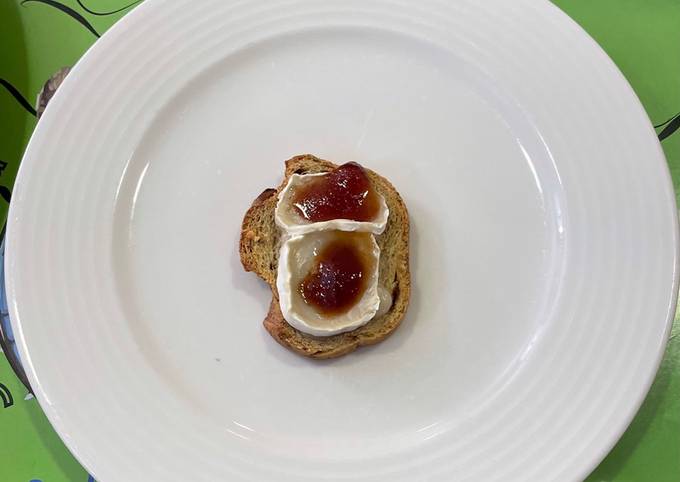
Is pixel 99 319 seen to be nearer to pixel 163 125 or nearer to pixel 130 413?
pixel 130 413

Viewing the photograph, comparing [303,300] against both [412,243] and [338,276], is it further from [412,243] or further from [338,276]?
[412,243]

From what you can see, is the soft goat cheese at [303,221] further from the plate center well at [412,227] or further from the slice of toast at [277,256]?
the plate center well at [412,227]

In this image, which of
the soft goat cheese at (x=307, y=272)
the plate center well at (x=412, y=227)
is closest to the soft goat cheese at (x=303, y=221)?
the soft goat cheese at (x=307, y=272)

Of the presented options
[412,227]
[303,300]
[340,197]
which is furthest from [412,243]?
[303,300]

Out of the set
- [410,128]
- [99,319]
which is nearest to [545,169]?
[410,128]

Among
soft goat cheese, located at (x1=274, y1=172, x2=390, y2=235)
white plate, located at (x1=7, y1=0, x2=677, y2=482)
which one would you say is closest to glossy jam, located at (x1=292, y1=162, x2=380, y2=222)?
soft goat cheese, located at (x1=274, y1=172, x2=390, y2=235)

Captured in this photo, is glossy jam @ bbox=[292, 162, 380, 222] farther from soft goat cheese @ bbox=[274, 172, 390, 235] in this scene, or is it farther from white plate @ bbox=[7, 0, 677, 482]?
white plate @ bbox=[7, 0, 677, 482]
